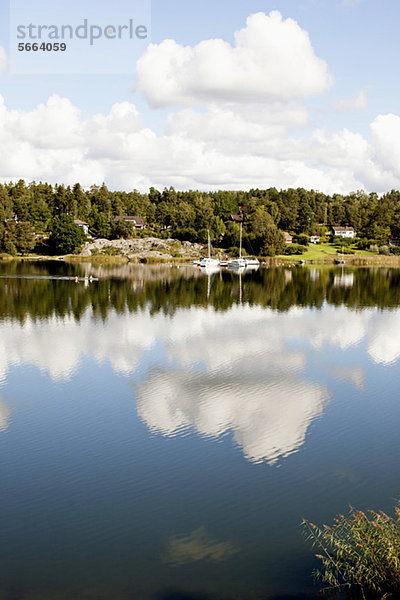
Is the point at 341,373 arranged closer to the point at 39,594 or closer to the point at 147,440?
the point at 147,440

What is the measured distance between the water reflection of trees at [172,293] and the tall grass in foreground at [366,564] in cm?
4792

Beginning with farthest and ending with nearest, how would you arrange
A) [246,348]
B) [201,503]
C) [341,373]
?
[246,348], [341,373], [201,503]

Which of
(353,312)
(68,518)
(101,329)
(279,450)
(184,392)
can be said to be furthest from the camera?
(353,312)

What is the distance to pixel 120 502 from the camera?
64.6 feet

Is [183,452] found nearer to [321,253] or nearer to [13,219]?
[321,253]

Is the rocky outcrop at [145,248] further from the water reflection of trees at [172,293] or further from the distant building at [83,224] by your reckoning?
the water reflection of trees at [172,293]

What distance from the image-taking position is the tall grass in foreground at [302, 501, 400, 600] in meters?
14.4

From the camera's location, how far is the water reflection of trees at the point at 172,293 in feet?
224

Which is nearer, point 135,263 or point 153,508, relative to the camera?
point 153,508

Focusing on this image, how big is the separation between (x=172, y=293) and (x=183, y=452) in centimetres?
6140

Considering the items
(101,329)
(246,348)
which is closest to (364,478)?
(246,348)

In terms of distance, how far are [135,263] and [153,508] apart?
466ft

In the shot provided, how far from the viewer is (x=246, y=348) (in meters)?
45.8

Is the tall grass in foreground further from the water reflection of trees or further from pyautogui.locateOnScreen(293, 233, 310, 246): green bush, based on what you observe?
pyautogui.locateOnScreen(293, 233, 310, 246): green bush
